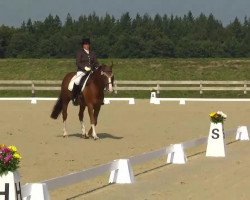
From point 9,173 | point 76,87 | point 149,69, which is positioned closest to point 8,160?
point 9,173

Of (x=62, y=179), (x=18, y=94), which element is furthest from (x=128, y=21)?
(x=62, y=179)

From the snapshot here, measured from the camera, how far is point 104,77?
16062 millimetres

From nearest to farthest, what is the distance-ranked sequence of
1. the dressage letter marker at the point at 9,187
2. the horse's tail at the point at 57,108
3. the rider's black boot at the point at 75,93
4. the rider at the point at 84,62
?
the dressage letter marker at the point at 9,187
the rider at the point at 84,62
the rider's black boot at the point at 75,93
the horse's tail at the point at 57,108

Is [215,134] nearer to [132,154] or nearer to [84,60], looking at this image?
[132,154]

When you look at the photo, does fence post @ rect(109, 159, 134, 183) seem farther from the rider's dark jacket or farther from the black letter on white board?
the rider's dark jacket

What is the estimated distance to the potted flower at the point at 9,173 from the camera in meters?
6.70

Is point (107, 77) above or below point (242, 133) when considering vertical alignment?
above

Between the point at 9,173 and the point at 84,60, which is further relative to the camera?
the point at 84,60

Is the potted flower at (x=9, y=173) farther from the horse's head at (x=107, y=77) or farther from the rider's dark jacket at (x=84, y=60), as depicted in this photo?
the rider's dark jacket at (x=84, y=60)

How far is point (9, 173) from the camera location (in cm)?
675

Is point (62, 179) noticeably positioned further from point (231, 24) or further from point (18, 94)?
point (231, 24)

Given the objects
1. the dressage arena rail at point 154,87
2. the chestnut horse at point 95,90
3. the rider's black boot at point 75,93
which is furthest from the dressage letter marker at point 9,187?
the dressage arena rail at point 154,87

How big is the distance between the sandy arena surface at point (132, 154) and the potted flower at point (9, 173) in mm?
1881

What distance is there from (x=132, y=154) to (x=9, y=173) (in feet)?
22.7
